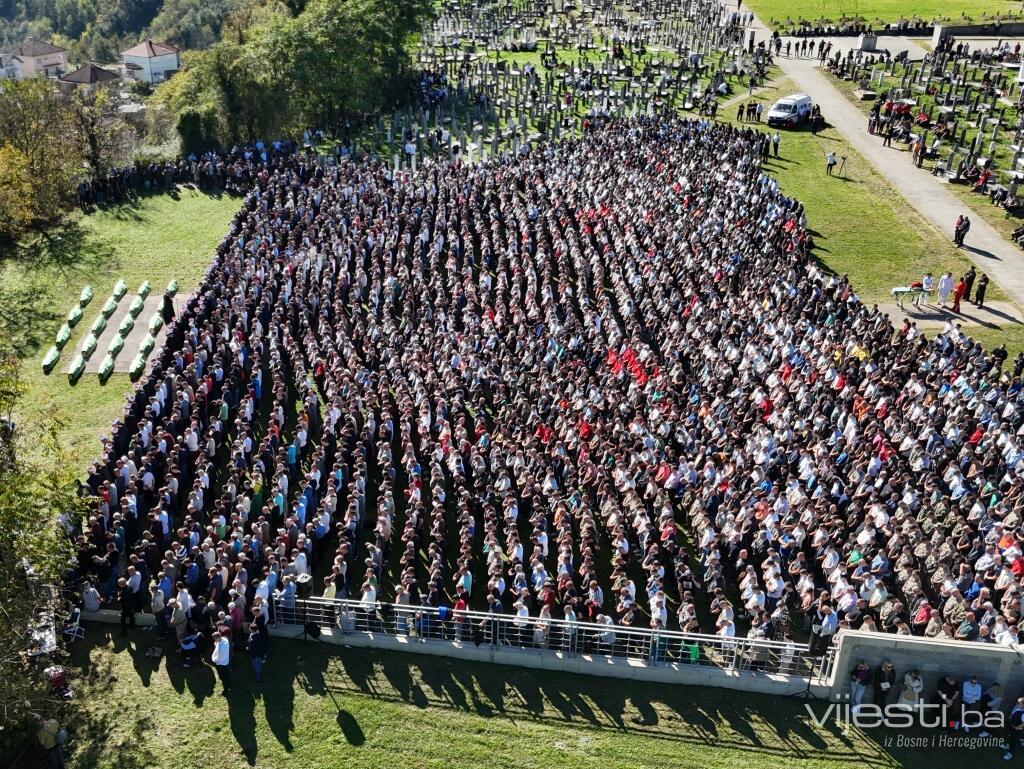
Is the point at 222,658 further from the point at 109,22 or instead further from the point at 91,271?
the point at 109,22

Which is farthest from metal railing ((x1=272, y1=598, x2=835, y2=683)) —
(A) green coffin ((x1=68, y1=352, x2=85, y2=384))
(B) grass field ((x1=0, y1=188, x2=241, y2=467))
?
(A) green coffin ((x1=68, y1=352, x2=85, y2=384))

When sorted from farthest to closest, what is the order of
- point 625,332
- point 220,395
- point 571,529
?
1. point 625,332
2. point 220,395
3. point 571,529

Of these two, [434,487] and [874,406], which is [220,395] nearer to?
[434,487]

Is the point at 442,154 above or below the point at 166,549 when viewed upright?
above

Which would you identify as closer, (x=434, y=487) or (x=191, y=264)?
(x=434, y=487)

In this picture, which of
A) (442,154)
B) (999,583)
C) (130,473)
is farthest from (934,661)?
(442,154)
